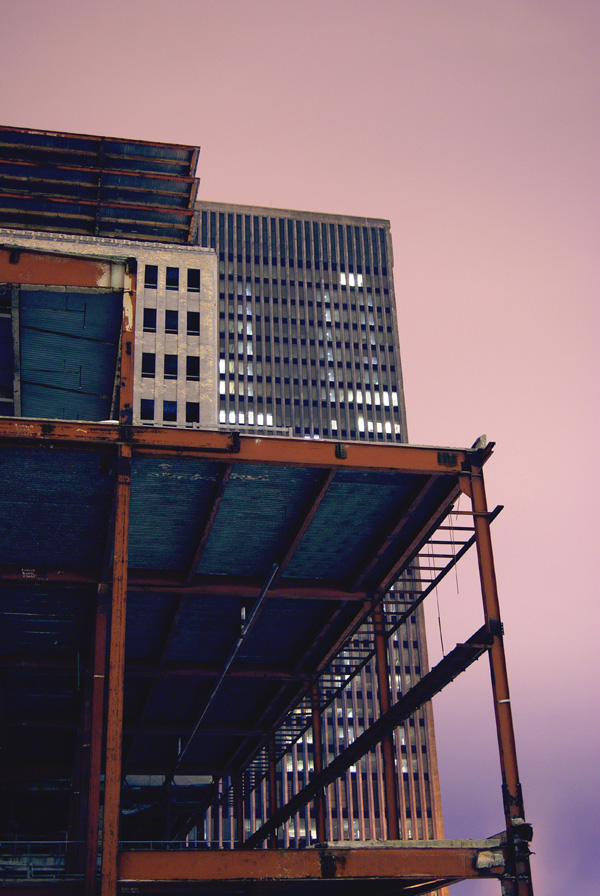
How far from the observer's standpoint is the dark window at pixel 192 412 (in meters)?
70.4

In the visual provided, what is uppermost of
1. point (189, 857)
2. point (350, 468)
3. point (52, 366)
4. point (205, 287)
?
point (205, 287)

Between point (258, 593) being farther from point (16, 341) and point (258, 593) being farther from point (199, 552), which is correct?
point (16, 341)

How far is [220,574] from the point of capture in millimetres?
28609

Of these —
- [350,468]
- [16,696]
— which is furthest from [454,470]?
[16,696]

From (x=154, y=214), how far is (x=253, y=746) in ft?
128

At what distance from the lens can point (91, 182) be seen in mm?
62812

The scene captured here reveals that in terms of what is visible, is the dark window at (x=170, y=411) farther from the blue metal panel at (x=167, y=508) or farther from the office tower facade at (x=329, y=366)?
the office tower facade at (x=329, y=366)

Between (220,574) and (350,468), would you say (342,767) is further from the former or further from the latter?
(350,468)

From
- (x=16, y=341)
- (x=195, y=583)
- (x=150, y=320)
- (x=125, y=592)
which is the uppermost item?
(x=150, y=320)

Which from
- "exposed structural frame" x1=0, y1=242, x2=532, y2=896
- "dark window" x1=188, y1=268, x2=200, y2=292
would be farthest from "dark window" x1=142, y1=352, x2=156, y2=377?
"exposed structural frame" x1=0, y1=242, x2=532, y2=896

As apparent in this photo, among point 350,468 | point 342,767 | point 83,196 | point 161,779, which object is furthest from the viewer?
point 83,196

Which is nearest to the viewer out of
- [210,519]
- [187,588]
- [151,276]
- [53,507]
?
[53,507]

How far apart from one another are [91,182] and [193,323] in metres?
14.3

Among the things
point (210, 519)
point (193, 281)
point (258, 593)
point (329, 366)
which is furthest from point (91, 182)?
point (329, 366)
